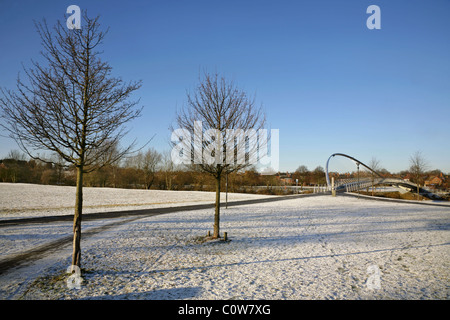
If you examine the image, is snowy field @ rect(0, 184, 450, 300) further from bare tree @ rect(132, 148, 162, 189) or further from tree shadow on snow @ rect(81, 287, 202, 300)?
bare tree @ rect(132, 148, 162, 189)

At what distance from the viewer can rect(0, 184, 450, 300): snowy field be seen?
19.9 ft

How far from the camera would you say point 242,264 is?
823 cm

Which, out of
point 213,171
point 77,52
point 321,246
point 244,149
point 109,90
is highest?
point 77,52

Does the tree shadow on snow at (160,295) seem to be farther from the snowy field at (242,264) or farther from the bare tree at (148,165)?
the bare tree at (148,165)

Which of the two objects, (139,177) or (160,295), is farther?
(139,177)

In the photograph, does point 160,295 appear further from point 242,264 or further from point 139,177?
point 139,177

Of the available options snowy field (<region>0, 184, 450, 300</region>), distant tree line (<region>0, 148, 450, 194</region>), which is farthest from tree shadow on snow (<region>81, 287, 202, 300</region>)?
distant tree line (<region>0, 148, 450, 194</region>)

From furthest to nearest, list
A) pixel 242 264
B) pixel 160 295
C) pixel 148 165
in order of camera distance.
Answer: pixel 148 165 → pixel 242 264 → pixel 160 295

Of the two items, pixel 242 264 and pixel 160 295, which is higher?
pixel 160 295

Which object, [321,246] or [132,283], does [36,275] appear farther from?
[321,246]

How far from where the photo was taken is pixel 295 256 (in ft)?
30.1

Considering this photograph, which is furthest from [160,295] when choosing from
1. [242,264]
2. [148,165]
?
[148,165]
